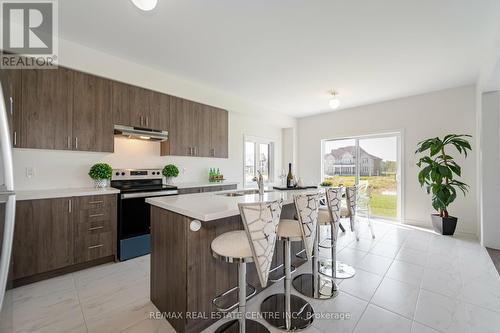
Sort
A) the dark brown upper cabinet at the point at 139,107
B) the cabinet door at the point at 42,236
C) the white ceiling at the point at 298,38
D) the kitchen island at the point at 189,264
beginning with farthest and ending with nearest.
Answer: the dark brown upper cabinet at the point at 139,107, the cabinet door at the point at 42,236, the white ceiling at the point at 298,38, the kitchen island at the point at 189,264

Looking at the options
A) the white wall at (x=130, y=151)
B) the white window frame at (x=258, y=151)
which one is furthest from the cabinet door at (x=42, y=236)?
the white window frame at (x=258, y=151)

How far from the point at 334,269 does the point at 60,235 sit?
3.14 metres

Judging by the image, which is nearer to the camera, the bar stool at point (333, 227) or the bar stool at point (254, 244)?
the bar stool at point (254, 244)

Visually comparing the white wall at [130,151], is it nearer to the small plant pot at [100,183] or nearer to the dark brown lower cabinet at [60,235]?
the small plant pot at [100,183]

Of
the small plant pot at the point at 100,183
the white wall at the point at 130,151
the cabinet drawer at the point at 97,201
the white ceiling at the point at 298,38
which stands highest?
the white ceiling at the point at 298,38

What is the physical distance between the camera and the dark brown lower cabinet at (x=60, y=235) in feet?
7.21

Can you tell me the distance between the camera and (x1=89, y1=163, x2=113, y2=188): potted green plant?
2.86 m

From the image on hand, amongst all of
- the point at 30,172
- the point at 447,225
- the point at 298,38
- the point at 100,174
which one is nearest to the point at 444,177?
the point at 447,225

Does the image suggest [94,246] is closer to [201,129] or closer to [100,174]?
[100,174]

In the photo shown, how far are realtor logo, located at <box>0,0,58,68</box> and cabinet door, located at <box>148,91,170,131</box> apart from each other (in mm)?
1156

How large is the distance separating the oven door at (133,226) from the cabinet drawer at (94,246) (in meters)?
0.11

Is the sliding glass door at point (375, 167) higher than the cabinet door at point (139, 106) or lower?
lower

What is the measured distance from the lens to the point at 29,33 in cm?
242

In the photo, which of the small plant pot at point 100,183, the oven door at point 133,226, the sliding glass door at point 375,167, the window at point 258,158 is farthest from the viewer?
the window at point 258,158
